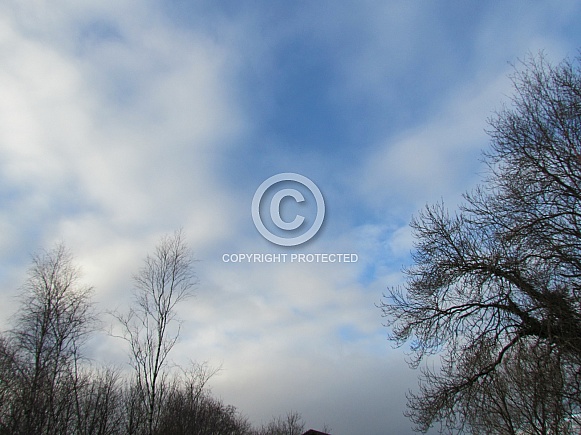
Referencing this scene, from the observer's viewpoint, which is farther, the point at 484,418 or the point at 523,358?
the point at 484,418

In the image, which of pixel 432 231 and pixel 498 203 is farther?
pixel 432 231

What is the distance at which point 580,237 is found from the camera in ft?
33.2

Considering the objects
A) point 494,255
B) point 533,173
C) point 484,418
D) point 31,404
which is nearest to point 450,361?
point 484,418

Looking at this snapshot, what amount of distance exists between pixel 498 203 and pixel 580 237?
2187mm

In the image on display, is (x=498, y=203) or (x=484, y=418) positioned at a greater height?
(x=498, y=203)

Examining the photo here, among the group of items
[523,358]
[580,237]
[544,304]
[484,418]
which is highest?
[580,237]

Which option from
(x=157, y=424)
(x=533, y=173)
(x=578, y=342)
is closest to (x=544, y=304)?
(x=578, y=342)

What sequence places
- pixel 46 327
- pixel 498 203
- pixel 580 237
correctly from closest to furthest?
1. pixel 580 237
2. pixel 498 203
3. pixel 46 327

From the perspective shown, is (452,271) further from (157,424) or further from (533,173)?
(157,424)

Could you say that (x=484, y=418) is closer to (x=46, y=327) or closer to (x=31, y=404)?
(x=31, y=404)

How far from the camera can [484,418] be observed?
38.9 feet

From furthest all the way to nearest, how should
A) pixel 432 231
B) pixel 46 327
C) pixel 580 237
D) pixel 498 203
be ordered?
pixel 46 327, pixel 432 231, pixel 498 203, pixel 580 237

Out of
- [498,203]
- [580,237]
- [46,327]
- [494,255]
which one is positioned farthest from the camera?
[46,327]

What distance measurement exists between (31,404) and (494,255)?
1139 centimetres
